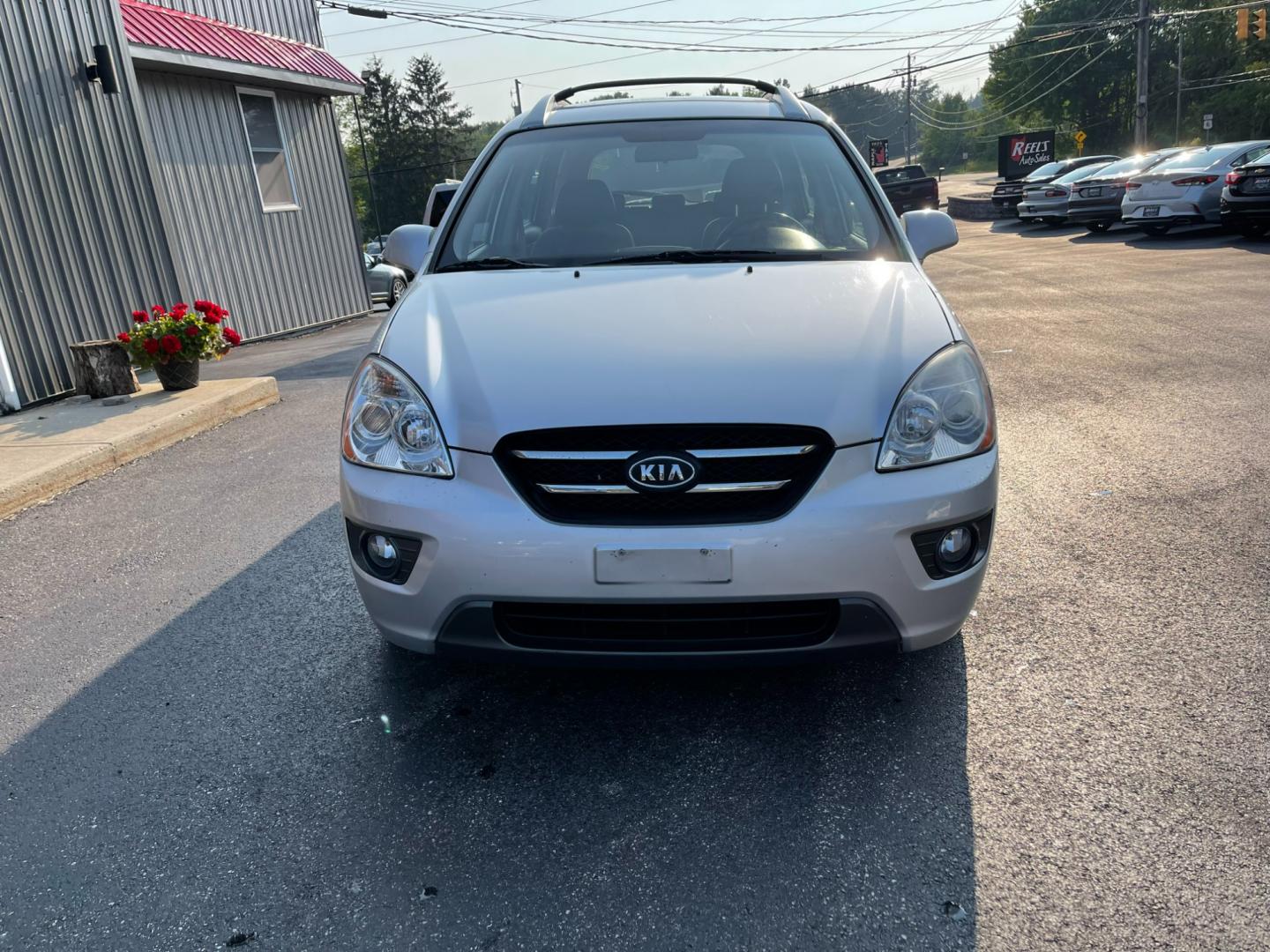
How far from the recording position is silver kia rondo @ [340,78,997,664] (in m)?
2.22

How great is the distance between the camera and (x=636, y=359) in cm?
243

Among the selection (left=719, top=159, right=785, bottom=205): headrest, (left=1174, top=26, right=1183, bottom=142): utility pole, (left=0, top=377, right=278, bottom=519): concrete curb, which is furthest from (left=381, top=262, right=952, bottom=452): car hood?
(left=1174, top=26, right=1183, bottom=142): utility pole

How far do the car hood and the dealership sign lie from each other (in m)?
38.8

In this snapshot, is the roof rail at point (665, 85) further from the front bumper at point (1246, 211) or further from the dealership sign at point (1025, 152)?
the dealership sign at point (1025, 152)

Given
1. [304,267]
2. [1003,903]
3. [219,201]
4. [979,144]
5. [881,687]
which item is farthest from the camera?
[979,144]

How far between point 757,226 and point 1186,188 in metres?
15.0

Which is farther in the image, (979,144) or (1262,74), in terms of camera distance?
(979,144)

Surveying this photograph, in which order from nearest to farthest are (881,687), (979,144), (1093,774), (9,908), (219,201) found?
(9,908), (1093,774), (881,687), (219,201), (979,144)

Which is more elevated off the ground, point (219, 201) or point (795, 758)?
Result: point (219, 201)

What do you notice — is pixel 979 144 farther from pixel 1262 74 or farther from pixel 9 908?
pixel 9 908

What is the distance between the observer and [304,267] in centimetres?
1292

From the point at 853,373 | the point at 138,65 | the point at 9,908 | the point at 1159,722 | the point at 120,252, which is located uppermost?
the point at 138,65

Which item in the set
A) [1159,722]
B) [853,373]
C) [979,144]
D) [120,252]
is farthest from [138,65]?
[979,144]

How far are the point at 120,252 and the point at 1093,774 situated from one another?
826 centimetres
